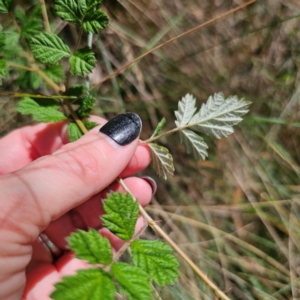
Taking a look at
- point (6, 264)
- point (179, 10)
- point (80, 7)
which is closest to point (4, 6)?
point (80, 7)

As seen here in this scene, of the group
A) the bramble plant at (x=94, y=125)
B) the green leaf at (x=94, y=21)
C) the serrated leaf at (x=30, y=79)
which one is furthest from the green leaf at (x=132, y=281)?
the serrated leaf at (x=30, y=79)

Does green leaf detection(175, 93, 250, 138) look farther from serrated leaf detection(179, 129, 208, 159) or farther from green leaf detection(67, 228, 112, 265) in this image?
green leaf detection(67, 228, 112, 265)

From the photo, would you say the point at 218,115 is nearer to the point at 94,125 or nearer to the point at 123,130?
the point at 123,130

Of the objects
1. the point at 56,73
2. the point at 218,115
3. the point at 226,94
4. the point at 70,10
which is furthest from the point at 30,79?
the point at 226,94

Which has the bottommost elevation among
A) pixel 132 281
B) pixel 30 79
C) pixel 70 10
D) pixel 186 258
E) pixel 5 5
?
pixel 186 258

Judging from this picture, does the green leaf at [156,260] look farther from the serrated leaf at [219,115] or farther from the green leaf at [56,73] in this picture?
the green leaf at [56,73]

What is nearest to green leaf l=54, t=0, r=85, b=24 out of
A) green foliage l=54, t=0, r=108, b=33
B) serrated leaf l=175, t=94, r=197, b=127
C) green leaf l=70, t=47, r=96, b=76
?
green foliage l=54, t=0, r=108, b=33

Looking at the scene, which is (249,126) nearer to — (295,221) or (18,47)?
(295,221)
